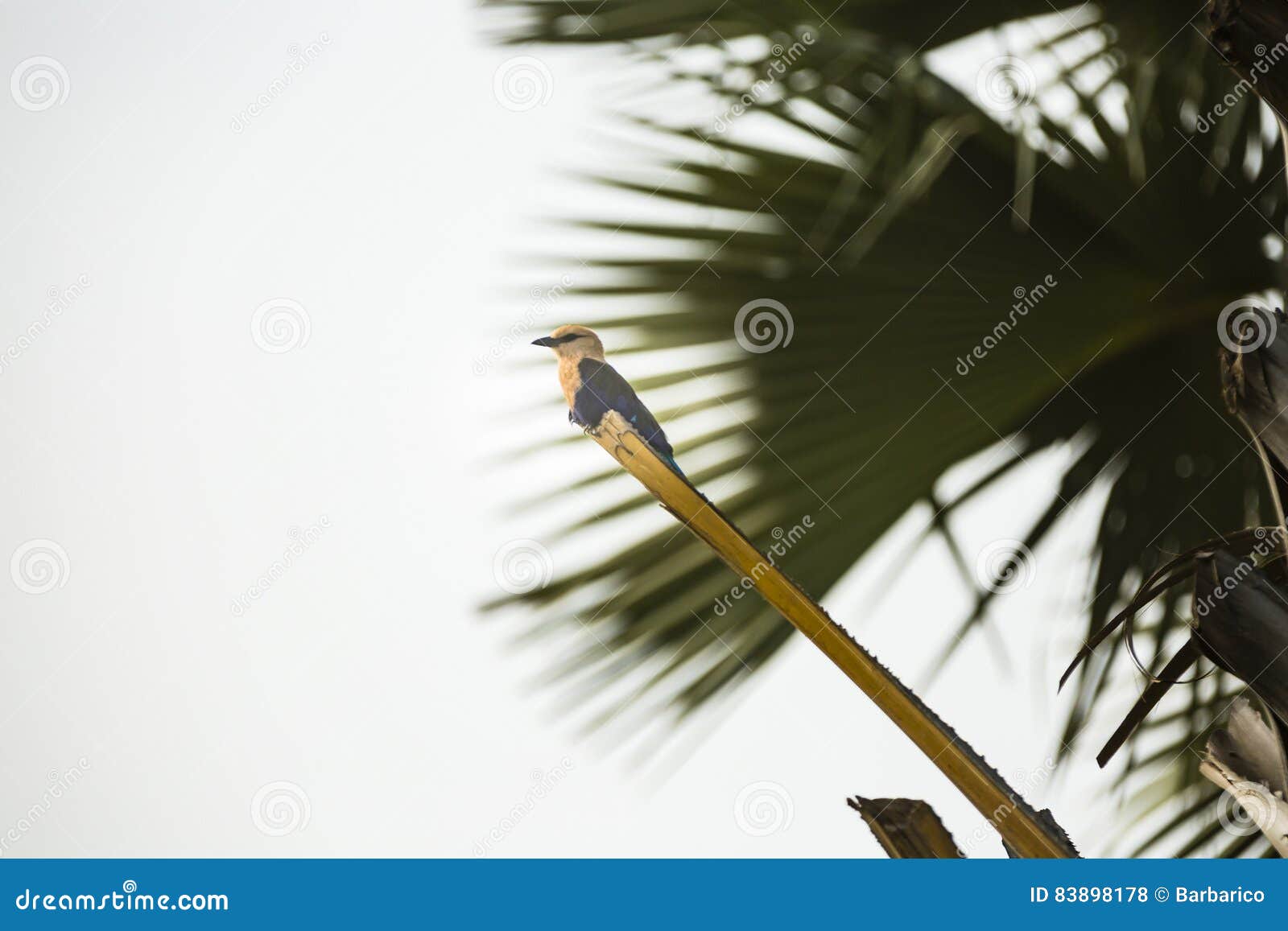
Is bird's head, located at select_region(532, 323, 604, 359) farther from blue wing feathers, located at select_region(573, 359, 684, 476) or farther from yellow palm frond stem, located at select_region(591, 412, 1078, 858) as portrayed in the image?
yellow palm frond stem, located at select_region(591, 412, 1078, 858)

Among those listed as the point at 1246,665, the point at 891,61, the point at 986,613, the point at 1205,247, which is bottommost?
the point at 1246,665

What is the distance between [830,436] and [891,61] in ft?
1.33

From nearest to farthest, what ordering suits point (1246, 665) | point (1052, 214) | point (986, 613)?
point (1246, 665) < point (1052, 214) < point (986, 613)

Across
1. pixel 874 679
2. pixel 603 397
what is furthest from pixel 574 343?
pixel 874 679

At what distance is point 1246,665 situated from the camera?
76cm

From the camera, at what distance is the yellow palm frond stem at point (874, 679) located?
0.61 metres

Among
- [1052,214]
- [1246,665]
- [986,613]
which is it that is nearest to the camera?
[1246,665]

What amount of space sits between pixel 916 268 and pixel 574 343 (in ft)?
1.38

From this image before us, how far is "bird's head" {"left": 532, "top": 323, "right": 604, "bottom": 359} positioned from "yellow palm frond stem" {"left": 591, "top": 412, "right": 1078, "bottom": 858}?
10.1 inches

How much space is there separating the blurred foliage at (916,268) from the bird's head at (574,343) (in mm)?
226

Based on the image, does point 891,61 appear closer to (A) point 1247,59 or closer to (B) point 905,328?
(B) point 905,328

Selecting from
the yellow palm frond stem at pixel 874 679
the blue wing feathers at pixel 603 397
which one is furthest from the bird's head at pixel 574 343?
the yellow palm frond stem at pixel 874 679

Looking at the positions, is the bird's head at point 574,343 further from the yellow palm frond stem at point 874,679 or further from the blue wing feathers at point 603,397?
the yellow palm frond stem at point 874,679

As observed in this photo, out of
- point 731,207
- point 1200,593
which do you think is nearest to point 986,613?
point 1200,593
